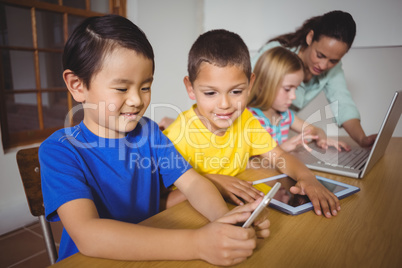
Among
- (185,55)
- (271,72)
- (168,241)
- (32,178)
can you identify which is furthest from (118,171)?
(185,55)

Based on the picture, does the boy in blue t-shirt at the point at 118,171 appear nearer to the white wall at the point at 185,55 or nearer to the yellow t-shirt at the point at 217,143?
the yellow t-shirt at the point at 217,143

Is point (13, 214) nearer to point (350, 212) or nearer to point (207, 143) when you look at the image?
point (207, 143)

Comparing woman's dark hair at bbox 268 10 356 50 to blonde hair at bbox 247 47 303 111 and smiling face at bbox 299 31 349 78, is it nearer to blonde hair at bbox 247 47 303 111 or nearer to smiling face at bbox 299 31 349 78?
smiling face at bbox 299 31 349 78

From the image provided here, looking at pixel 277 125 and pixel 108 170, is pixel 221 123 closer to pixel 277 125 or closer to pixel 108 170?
pixel 108 170

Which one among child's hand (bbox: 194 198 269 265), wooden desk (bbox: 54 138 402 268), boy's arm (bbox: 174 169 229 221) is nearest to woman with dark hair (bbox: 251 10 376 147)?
wooden desk (bbox: 54 138 402 268)

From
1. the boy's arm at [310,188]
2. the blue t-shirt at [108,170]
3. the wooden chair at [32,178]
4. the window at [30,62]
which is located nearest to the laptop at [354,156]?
the boy's arm at [310,188]

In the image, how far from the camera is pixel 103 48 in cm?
62

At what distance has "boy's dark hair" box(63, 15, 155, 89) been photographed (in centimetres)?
62

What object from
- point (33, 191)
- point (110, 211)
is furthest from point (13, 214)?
point (110, 211)

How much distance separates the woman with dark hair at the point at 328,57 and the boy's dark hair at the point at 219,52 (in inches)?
27.0

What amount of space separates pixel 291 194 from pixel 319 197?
0.08 meters

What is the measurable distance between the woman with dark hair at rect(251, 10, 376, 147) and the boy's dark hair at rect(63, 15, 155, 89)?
1139 millimetres

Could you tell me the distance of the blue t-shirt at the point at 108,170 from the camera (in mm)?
560

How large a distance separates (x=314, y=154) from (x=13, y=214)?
194 centimetres
